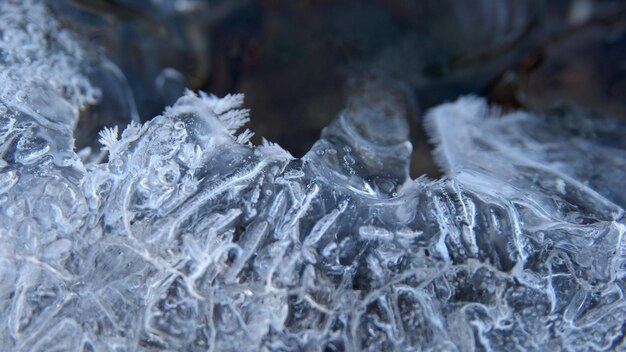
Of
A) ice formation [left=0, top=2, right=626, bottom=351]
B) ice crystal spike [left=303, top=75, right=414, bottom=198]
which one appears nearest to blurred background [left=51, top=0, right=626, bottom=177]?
ice crystal spike [left=303, top=75, right=414, bottom=198]

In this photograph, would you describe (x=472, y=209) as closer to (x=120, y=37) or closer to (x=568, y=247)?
(x=568, y=247)

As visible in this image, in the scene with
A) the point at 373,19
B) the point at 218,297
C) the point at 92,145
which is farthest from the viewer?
the point at 373,19

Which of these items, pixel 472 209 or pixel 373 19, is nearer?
pixel 472 209

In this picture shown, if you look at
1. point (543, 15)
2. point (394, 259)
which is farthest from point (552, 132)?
point (394, 259)

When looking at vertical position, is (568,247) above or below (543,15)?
below

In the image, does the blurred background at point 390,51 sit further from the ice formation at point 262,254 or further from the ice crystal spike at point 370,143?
the ice formation at point 262,254

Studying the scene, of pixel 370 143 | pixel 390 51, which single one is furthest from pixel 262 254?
pixel 390 51

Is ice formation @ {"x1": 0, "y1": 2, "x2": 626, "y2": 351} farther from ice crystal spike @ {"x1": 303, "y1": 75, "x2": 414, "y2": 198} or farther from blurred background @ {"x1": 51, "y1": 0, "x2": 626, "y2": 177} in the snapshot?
blurred background @ {"x1": 51, "y1": 0, "x2": 626, "y2": 177}

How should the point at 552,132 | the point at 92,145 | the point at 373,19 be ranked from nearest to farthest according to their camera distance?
the point at 92,145 < the point at 552,132 < the point at 373,19
